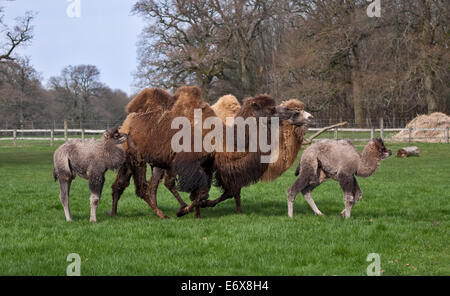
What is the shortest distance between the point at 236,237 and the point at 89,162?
2.77 meters

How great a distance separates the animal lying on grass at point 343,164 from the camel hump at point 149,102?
2.54m

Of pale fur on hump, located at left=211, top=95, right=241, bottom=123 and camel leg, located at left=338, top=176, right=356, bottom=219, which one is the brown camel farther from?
camel leg, located at left=338, top=176, right=356, bottom=219

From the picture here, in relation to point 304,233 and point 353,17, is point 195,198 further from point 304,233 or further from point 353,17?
point 353,17

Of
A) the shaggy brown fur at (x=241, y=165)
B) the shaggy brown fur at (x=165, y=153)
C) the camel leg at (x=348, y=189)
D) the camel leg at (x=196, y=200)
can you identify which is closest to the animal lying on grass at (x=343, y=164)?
the camel leg at (x=348, y=189)

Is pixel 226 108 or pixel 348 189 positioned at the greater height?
pixel 226 108

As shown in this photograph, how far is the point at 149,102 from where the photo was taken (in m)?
9.38

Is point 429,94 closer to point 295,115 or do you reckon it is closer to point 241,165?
point 295,115

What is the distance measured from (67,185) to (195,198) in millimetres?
2058

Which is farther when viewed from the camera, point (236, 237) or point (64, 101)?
point (64, 101)

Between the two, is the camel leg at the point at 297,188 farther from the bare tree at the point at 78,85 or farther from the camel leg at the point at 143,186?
the bare tree at the point at 78,85

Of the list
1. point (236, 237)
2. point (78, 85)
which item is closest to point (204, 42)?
point (78, 85)

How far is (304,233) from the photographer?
294 inches

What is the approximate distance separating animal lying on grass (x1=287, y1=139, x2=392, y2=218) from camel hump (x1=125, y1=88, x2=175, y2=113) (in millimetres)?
2535

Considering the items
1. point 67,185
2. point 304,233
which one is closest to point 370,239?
point 304,233
